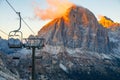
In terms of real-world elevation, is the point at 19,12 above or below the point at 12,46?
above

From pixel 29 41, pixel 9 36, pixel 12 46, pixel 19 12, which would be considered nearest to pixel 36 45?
pixel 29 41

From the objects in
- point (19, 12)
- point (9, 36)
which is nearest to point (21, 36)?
point (9, 36)

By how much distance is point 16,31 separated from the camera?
150 feet

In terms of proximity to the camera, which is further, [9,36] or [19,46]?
[19,46]

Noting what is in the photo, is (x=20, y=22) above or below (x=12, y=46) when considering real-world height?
above

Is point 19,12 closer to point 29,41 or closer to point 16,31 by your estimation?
point 16,31

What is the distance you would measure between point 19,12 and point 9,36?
611 cm

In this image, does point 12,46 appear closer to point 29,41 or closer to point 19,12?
point 29,41

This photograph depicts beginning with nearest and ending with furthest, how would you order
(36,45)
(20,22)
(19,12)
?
1. (19,12)
2. (20,22)
3. (36,45)

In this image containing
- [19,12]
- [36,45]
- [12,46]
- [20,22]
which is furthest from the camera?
[36,45]

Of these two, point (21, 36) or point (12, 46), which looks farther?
point (12, 46)

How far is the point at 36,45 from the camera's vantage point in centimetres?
5719

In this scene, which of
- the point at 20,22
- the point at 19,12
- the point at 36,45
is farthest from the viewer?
the point at 36,45

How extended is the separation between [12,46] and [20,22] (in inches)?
288
